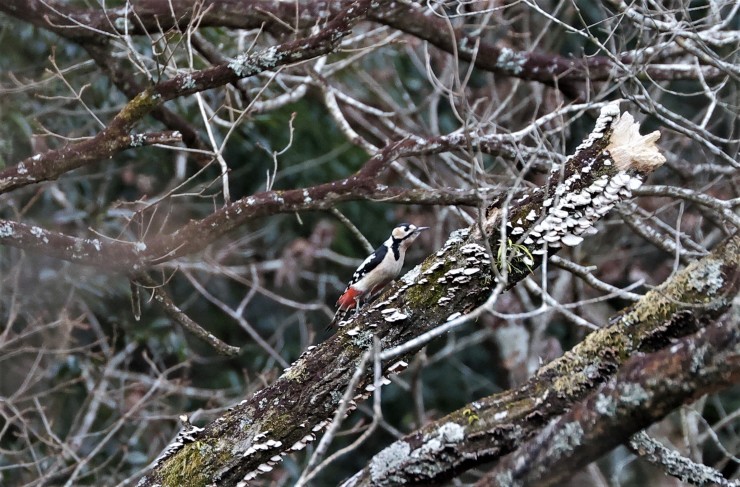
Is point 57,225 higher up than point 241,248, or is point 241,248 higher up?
point 57,225

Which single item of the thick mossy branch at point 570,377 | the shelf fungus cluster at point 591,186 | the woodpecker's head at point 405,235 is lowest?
the woodpecker's head at point 405,235

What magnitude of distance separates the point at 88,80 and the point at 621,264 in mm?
4402

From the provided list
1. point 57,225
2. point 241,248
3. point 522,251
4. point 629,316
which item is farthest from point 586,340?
point 241,248

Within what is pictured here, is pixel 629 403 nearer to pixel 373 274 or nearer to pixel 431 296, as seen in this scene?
pixel 431 296

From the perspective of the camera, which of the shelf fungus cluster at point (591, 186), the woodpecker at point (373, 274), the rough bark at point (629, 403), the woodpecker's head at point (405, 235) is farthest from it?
the woodpecker's head at point (405, 235)

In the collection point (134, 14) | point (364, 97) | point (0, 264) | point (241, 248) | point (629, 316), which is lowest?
point (241, 248)

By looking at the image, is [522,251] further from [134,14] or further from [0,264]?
[0,264]

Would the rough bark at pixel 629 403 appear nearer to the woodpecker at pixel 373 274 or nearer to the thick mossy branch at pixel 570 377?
the thick mossy branch at pixel 570 377

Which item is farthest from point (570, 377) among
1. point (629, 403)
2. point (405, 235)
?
point (405, 235)

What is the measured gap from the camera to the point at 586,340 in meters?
2.84

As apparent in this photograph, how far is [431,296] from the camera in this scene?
122 inches

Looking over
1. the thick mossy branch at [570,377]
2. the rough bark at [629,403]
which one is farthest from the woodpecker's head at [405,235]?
the rough bark at [629,403]

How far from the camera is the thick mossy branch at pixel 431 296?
3041mm

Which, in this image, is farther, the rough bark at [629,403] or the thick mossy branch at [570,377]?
the thick mossy branch at [570,377]
